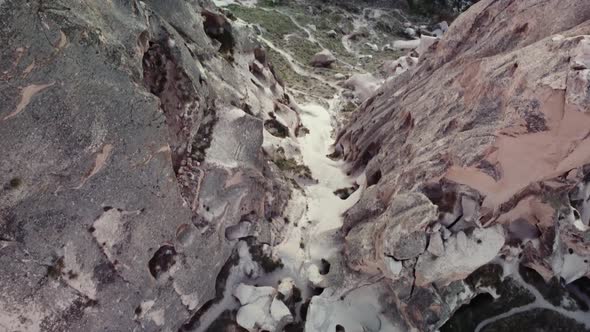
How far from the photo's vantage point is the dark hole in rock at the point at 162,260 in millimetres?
15930

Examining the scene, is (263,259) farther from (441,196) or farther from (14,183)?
(14,183)

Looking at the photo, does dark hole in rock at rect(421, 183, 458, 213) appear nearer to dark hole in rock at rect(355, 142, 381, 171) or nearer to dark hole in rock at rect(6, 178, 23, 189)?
dark hole in rock at rect(355, 142, 381, 171)

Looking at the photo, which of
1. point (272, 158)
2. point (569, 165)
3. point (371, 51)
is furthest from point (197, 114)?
point (371, 51)

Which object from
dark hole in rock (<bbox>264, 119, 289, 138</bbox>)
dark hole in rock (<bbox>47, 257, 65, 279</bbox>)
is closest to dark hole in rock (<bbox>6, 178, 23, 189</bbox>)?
dark hole in rock (<bbox>47, 257, 65, 279</bbox>)

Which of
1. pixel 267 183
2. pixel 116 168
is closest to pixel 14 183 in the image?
pixel 116 168

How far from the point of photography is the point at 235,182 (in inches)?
701

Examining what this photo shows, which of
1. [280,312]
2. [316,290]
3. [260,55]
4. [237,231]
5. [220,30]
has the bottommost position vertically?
[280,312]

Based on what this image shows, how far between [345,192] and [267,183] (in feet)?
18.1

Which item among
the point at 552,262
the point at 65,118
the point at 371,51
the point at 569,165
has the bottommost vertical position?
the point at 371,51

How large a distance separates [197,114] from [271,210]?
6149 millimetres

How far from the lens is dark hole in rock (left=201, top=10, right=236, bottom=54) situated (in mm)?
22984

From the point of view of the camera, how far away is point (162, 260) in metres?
16.1

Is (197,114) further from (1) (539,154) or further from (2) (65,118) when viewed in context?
(1) (539,154)

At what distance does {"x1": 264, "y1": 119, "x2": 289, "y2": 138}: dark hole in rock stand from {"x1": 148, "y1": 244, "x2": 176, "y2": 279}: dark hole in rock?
959 centimetres
